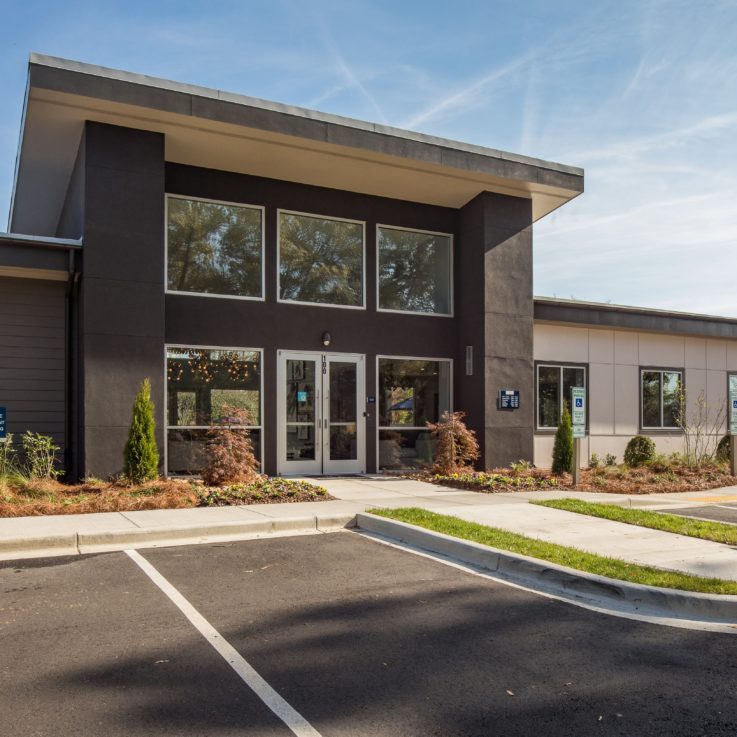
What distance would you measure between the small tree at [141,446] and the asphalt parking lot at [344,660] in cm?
450

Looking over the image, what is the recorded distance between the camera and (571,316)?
17.1 m

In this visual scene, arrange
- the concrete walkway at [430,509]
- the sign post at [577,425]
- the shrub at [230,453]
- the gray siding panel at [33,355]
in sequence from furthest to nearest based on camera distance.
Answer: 1. the sign post at [577,425]
2. the gray siding panel at [33,355]
3. the shrub at [230,453]
4. the concrete walkway at [430,509]

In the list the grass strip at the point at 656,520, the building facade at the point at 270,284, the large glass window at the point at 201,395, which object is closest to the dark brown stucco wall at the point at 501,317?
the building facade at the point at 270,284

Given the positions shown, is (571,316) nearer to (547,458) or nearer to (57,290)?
(547,458)

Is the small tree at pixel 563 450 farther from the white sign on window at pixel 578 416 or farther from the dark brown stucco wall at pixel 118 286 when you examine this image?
the dark brown stucco wall at pixel 118 286

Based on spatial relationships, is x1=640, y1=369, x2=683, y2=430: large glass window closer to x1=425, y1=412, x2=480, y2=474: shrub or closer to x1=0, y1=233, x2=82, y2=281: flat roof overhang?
x1=425, y1=412, x2=480, y2=474: shrub

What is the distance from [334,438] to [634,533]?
23.8 ft

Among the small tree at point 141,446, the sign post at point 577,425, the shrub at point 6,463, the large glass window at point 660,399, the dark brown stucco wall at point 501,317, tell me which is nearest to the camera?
the shrub at point 6,463

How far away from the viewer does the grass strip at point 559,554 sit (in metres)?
6.01

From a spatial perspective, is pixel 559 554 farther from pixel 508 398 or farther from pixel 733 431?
pixel 733 431

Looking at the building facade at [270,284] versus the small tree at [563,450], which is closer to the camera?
the building facade at [270,284]

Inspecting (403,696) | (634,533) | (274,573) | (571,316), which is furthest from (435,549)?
(571,316)

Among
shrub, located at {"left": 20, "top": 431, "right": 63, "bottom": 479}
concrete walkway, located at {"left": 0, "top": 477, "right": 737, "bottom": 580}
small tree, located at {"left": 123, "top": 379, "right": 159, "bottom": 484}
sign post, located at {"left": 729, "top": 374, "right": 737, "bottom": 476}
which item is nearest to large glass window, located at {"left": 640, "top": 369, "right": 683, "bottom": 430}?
sign post, located at {"left": 729, "top": 374, "right": 737, "bottom": 476}

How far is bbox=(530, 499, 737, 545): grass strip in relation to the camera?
8438 millimetres
